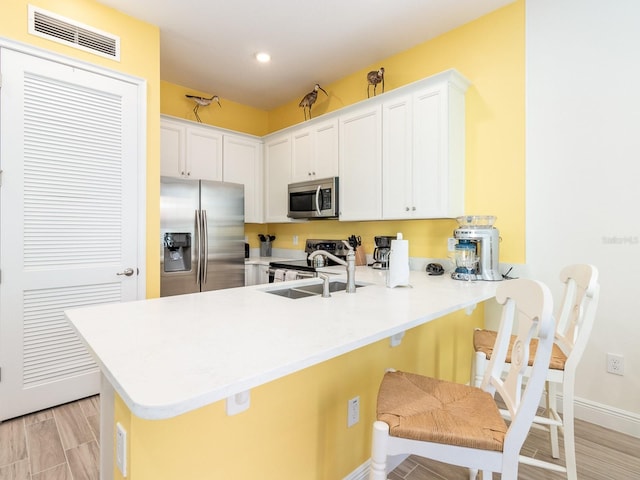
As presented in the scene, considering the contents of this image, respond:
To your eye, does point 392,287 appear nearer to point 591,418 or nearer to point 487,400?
point 487,400

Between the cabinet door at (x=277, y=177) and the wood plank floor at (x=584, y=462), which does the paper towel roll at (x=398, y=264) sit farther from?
the cabinet door at (x=277, y=177)

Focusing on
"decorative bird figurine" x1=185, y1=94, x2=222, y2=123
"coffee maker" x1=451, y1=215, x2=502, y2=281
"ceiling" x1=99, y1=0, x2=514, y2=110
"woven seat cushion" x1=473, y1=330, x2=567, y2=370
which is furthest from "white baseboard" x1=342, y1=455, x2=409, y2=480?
"decorative bird figurine" x1=185, y1=94, x2=222, y2=123

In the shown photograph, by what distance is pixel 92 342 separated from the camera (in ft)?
3.19

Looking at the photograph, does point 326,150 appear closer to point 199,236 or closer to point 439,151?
point 439,151

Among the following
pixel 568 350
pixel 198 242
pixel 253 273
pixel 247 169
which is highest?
pixel 247 169

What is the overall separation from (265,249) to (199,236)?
153 cm

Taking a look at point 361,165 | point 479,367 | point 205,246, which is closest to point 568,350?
point 479,367

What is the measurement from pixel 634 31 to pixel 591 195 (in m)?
0.97

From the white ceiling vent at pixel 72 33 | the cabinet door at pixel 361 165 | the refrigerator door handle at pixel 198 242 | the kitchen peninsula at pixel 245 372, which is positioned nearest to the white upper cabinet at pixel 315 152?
the cabinet door at pixel 361 165

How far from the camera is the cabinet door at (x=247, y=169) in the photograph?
13.0ft

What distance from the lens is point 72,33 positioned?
7.66 feet

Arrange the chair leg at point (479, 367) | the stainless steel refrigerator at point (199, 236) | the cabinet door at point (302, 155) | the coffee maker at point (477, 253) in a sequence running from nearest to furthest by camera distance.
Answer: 1. the chair leg at point (479, 367)
2. the coffee maker at point (477, 253)
3. the stainless steel refrigerator at point (199, 236)
4. the cabinet door at point (302, 155)

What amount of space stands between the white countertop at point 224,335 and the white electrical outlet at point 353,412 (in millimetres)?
446

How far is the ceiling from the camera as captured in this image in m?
2.50
